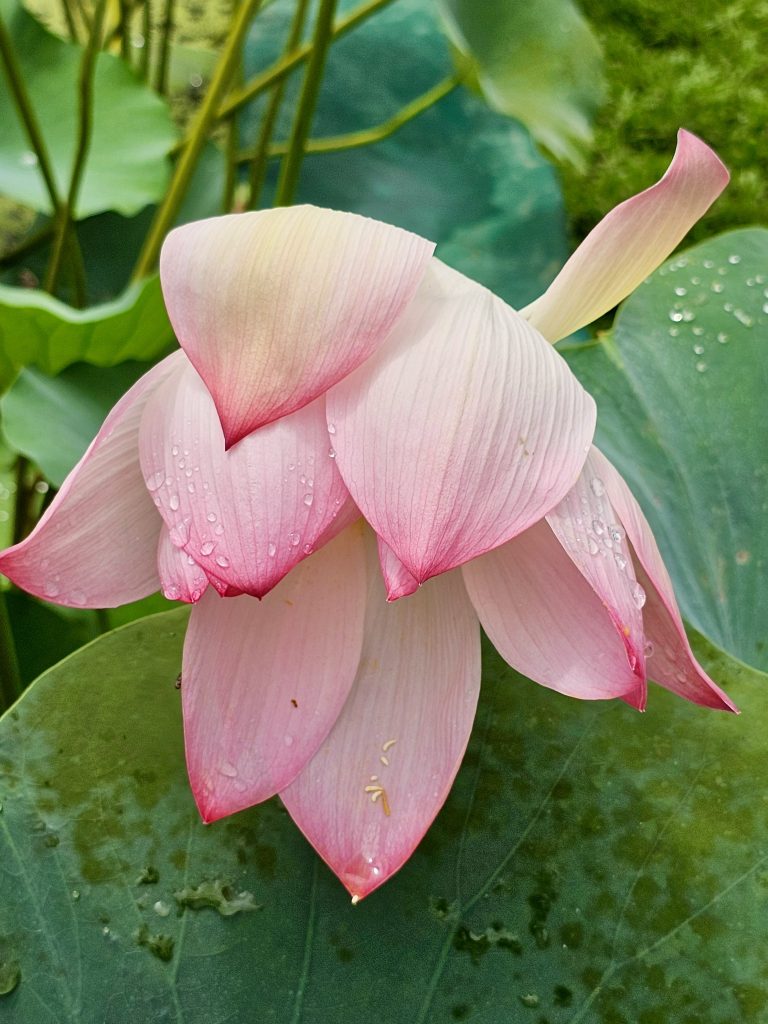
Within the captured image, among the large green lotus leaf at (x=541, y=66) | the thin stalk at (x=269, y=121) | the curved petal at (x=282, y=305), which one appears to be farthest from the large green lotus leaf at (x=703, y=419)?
the thin stalk at (x=269, y=121)

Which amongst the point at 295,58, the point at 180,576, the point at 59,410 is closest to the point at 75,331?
the point at 59,410

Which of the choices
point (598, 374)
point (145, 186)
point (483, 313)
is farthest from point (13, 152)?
point (483, 313)

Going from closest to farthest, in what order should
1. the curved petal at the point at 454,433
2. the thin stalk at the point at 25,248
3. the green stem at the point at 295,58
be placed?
1. the curved petal at the point at 454,433
2. the green stem at the point at 295,58
3. the thin stalk at the point at 25,248

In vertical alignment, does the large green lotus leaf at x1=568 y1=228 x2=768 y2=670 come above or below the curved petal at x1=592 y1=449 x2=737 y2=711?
below

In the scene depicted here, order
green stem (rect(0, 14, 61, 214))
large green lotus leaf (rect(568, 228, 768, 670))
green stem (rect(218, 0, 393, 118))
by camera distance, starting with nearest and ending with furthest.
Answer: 1. large green lotus leaf (rect(568, 228, 768, 670))
2. green stem (rect(0, 14, 61, 214))
3. green stem (rect(218, 0, 393, 118))

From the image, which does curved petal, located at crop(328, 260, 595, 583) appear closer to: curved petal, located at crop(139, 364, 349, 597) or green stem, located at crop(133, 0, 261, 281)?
curved petal, located at crop(139, 364, 349, 597)

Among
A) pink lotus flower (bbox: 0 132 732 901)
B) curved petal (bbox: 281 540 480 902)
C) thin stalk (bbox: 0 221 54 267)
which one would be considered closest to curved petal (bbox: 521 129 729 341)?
pink lotus flower (bbox: 0 132 732 901)

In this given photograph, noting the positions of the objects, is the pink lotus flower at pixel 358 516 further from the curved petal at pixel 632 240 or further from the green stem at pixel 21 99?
the green stem at pixel 21 99

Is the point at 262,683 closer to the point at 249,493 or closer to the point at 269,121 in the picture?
the point at 249,493
